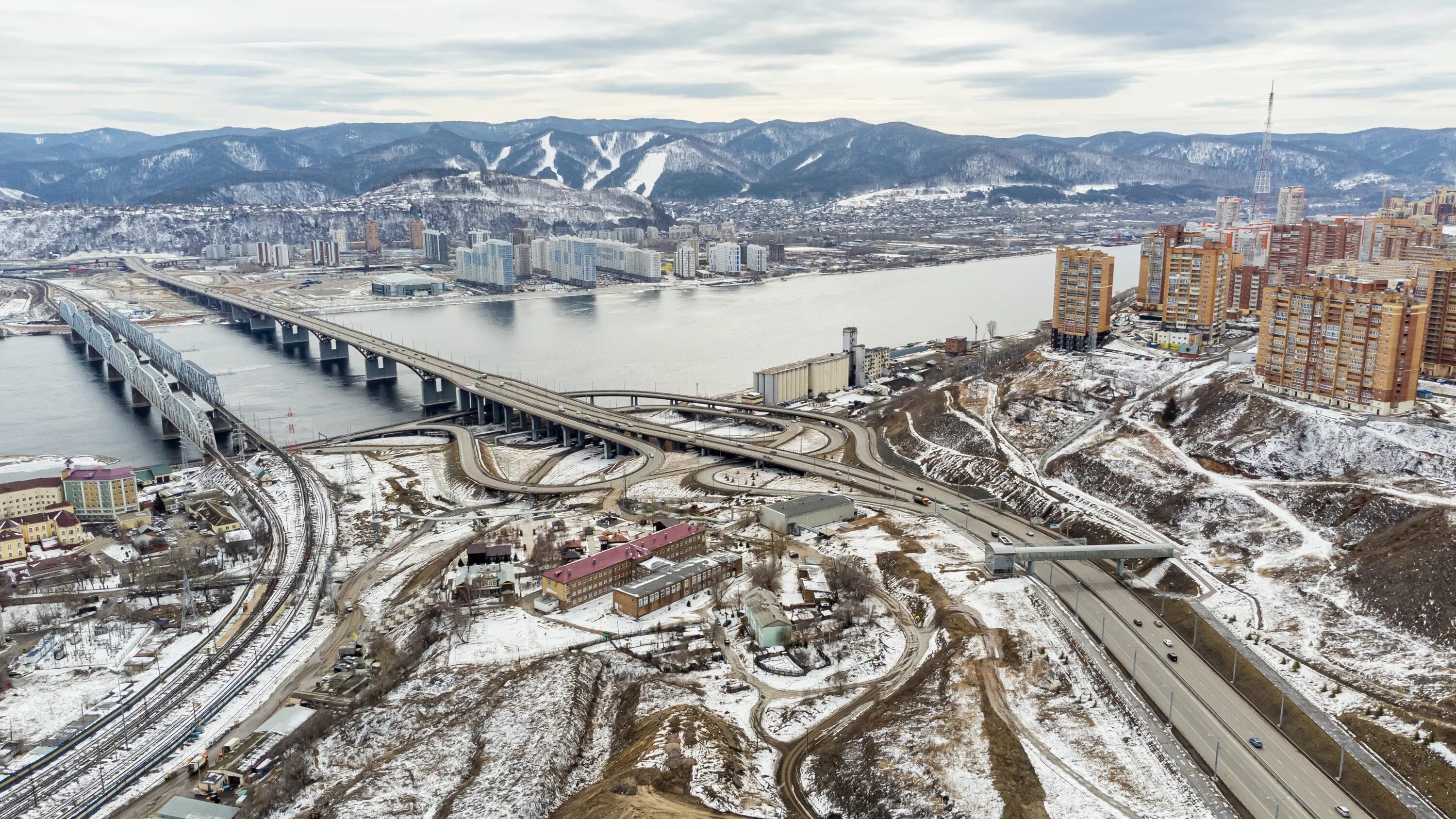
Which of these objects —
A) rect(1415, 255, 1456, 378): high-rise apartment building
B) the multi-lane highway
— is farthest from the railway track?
rect(1415, 255, 1456, 378): high-rise apartment building

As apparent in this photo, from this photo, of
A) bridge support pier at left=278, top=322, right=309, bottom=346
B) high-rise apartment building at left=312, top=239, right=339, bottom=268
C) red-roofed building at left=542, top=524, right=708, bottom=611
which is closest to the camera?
red-roofed building at left=542, top=524, right=708, bottom=611

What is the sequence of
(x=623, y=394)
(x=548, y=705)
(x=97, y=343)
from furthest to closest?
(x=97, y=343), (x=623, y=394), (x=548, y=705)

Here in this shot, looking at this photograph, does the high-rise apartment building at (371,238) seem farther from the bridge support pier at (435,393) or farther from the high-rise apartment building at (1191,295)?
the high-rise apartment building at (1191,295)

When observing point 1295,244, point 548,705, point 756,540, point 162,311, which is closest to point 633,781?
point 548,705

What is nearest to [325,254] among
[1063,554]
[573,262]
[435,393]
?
[573,262]

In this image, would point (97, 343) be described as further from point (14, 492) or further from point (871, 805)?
point (871, 805)

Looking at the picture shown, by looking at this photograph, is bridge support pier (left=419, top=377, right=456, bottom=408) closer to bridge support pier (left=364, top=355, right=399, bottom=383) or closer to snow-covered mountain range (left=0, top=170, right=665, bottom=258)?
bridge support pier (left=364, top=355, right=399, bottom=383)

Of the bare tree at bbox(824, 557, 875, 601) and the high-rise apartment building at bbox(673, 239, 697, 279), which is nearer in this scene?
the bare tree at bbox(824, 557, 875, 601)

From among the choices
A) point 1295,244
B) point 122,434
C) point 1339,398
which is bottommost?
point 122,434
